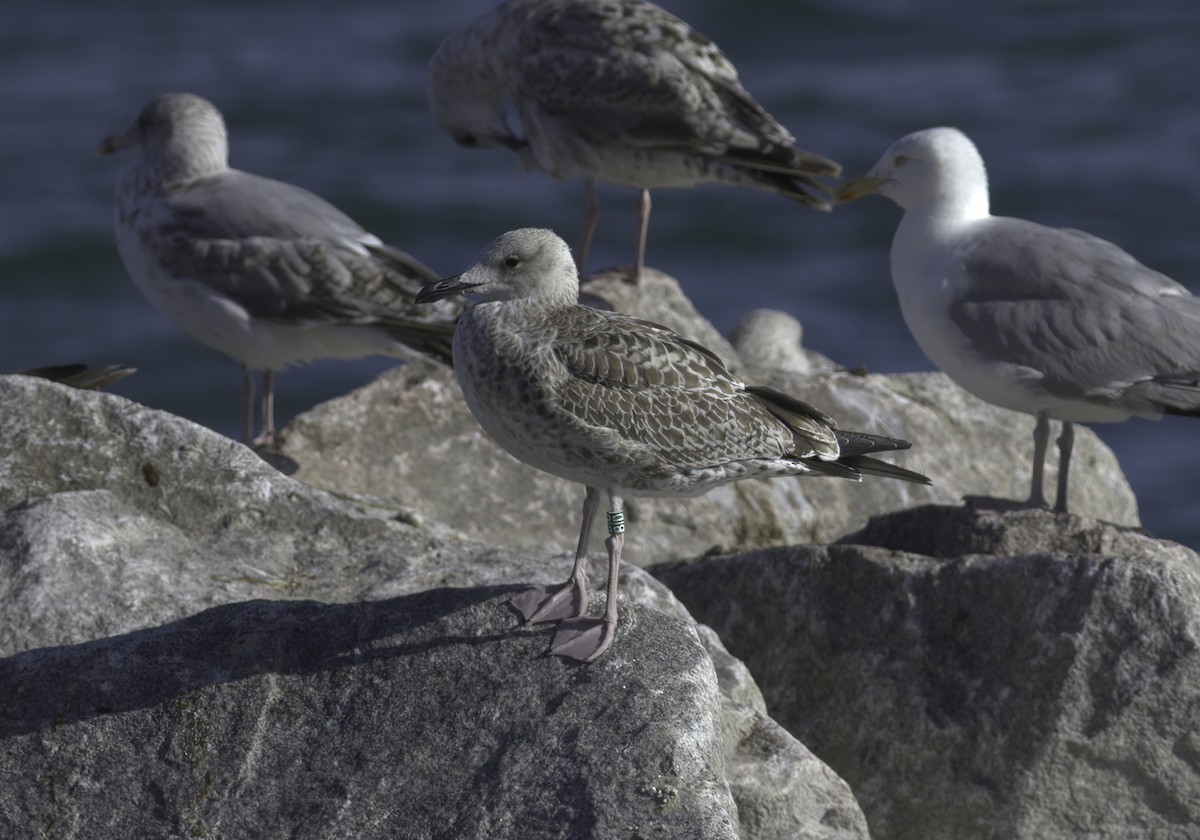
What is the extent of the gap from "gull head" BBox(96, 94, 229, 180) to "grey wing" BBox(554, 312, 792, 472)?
4282mm

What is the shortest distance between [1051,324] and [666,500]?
1.91 meters

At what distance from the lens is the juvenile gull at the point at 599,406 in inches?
201

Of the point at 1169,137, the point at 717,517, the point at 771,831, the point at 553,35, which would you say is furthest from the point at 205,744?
the point at 1169,137

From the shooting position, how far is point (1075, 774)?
17.3ft

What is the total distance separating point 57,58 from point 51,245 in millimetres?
4828

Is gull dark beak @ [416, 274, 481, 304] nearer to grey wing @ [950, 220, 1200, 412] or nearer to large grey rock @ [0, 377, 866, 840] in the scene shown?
large grey rock @ [0, 377, 866, 840]

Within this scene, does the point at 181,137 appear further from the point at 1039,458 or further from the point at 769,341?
the point at 1039,458

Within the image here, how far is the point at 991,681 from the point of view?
5430 mm

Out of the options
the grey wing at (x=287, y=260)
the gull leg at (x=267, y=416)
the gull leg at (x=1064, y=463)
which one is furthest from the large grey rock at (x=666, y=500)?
the gull leg at (x=1064, y=463)

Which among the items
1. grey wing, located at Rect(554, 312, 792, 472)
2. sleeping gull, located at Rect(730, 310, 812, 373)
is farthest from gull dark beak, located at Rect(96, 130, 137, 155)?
grey wing, located at Rect(554, 312, 792, 472)

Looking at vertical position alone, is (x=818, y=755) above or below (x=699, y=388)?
below

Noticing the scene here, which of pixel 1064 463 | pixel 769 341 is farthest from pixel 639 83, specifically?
pixel 1064 463

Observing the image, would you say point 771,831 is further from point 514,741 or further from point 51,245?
point 51,245

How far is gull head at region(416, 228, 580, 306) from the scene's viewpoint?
5.38 metres
